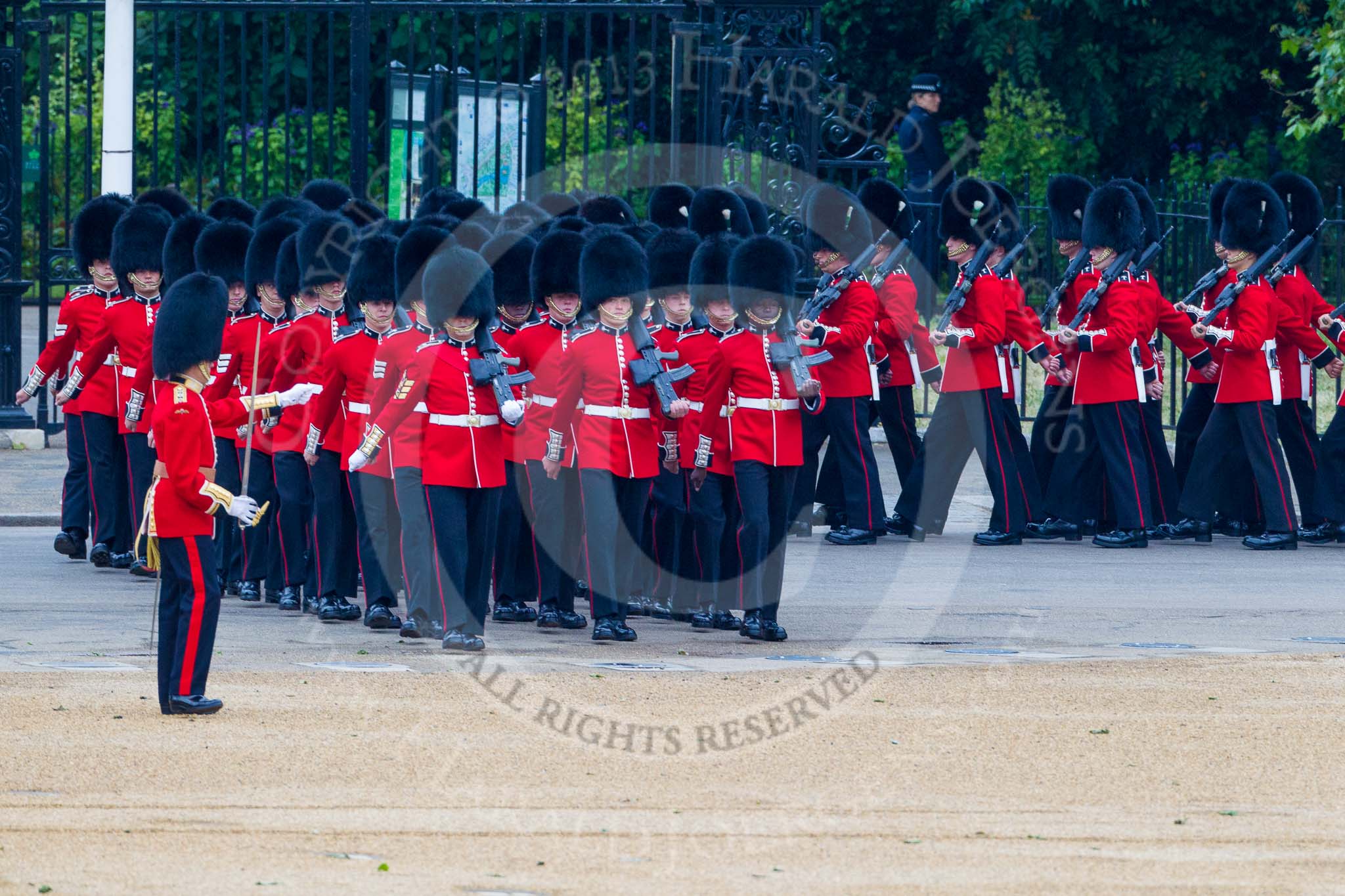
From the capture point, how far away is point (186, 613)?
6.14 m

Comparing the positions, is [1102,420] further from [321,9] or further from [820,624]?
[321,9]

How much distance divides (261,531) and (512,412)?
1.56 m

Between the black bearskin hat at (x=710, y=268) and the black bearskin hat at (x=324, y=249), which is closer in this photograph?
the black bearskin hat at (x=710, y=268)

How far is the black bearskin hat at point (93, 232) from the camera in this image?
29.8ft

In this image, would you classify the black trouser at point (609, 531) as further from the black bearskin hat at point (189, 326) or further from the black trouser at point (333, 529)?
the black bearskin hat at point (189, 326)

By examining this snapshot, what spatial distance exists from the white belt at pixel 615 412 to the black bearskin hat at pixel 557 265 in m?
0.52

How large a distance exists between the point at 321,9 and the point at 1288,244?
5067mm

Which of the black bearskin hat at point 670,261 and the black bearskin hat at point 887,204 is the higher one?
the black bearskin hat at point 887,204

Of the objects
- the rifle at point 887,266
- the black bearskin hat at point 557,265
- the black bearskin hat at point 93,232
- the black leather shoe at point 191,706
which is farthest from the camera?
the rifle at point 887,266

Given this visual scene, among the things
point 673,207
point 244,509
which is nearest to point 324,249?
point 244,509

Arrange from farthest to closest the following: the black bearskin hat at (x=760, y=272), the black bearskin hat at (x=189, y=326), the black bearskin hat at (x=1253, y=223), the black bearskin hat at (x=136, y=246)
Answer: the black bearskin hat at (x=1253, y=223)
the black bearskin hat at (x=136, y=246)
the black bearskin hat at (x=760, y=272)
the black bearskin hat at (x=189, y=326)

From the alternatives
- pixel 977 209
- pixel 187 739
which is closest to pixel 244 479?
pixel 187 739

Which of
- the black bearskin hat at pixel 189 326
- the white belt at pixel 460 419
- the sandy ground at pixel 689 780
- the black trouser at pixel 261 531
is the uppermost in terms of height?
the black bearskin hat at pixel 189 326

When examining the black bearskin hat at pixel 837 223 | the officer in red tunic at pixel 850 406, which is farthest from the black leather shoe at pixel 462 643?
the black bearskin hat at pixel 837 223
